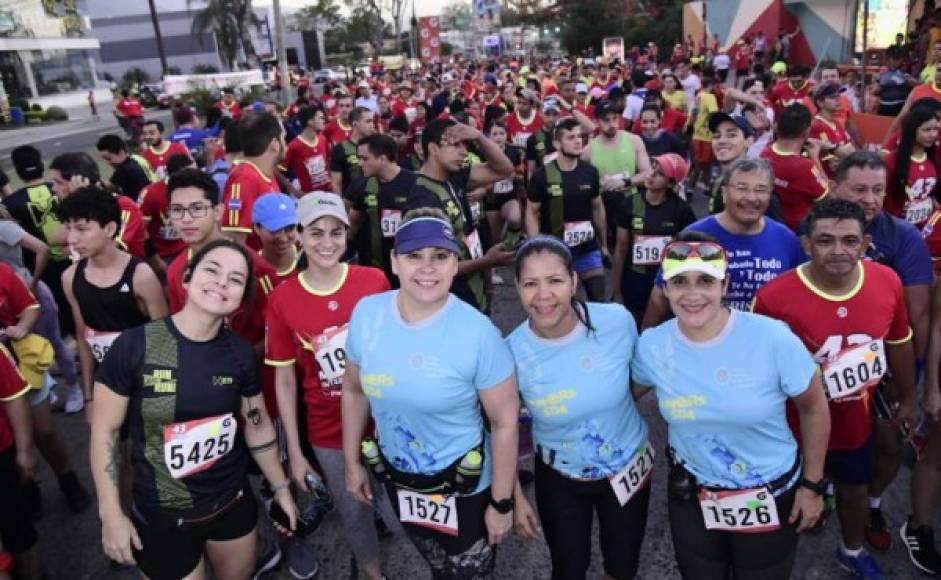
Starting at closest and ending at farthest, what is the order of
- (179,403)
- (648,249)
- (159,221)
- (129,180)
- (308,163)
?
(179,403) → (648,249) → (159,221) → (129,180) → (308,163)

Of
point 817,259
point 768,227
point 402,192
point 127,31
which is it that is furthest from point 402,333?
point 127,31

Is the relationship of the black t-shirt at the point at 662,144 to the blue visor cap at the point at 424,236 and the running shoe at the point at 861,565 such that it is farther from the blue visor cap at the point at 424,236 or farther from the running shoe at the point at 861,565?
the blue visor cap at the point at 424,236

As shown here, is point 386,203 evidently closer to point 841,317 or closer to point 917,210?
point 841,317

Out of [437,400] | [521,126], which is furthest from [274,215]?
[521,126]

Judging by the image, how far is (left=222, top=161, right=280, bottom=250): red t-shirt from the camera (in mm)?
4312

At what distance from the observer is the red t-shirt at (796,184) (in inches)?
191

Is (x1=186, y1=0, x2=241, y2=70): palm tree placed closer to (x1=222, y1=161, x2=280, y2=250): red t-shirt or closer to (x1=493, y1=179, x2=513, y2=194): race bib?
(x1=493, y1=179, x2=513, y2=194): race bib

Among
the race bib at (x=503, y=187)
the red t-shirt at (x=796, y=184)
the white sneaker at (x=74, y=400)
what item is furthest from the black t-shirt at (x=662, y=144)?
the white sneaker at (x=74, y=400)

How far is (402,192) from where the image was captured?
4.87 meters

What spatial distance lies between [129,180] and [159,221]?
1467 millimetres

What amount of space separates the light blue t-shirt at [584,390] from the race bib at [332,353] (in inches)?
32.3

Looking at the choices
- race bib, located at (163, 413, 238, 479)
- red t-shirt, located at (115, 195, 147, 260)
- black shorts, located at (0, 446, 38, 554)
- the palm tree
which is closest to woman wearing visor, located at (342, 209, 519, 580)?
race bib, located at (163, 413, 238, 479)

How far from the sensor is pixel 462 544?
8.66 ft

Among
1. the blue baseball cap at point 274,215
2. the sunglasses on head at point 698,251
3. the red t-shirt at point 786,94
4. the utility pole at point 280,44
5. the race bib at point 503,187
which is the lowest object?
the race bib at point 503,187
